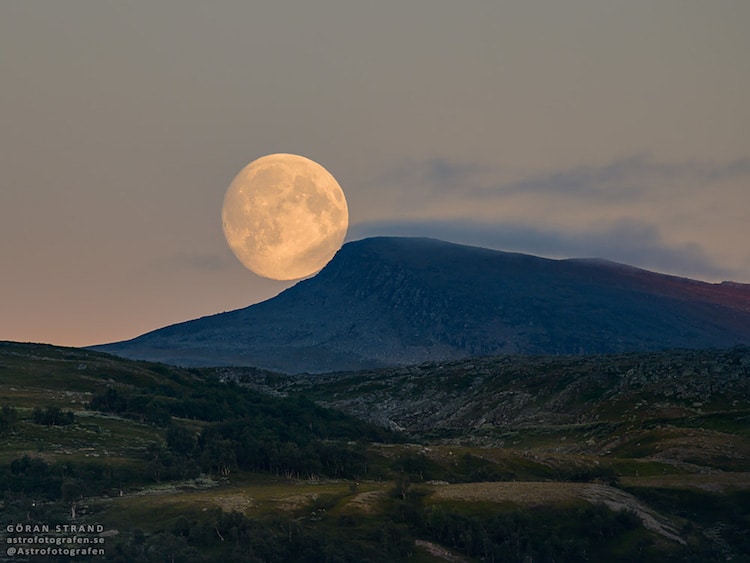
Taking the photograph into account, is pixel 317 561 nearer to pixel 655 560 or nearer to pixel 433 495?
pixel 433 495

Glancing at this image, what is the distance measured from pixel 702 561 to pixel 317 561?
3948cm

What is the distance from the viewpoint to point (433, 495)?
10312cm

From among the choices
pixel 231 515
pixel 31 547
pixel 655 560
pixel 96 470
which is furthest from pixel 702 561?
pixel 96 470

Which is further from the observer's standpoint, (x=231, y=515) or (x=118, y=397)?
(x=118, y=397)

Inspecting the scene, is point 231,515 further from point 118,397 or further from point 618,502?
point 118,397

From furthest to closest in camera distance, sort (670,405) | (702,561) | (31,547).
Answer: (670,405), (702,561), (31,547)

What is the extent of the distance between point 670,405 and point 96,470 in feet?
409

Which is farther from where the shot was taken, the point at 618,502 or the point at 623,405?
the point at 623,405

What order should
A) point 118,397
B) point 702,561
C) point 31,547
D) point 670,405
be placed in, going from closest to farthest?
point 31,547
point 702,561
point 118,397
point 670,405

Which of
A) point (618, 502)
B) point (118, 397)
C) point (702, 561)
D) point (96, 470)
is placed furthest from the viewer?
point (118, 397)

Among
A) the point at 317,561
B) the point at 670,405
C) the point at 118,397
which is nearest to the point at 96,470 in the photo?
the point at 317,561

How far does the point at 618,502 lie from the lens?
330 ft

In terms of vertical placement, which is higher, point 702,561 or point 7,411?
point 7,411

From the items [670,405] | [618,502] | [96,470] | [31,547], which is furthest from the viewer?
[670,405]
